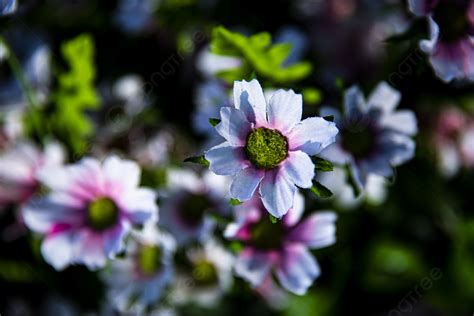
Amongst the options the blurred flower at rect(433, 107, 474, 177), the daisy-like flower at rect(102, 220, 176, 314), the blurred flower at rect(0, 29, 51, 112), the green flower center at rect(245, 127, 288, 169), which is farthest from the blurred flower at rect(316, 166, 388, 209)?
the blurred flower at rect(0, 29, 51, 112)

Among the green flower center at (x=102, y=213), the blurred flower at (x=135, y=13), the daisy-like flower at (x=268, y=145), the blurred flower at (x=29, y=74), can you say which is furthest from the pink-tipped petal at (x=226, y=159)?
the blurred flower at (x=135, y=13)

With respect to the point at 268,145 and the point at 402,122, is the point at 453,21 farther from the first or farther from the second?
the point at 268,145

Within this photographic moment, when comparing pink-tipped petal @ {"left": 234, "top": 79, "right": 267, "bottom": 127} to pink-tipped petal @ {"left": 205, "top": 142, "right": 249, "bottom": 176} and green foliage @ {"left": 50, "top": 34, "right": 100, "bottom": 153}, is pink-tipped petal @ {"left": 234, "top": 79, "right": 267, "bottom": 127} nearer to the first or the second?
pink-tipped petal @ {"left": 205, "top": 142, "right": 249, "bottom": 176}

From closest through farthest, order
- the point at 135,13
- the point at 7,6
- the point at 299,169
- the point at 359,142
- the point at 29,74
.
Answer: the point at 299,169
the point at 7,6
the point at 359,142
the point at 29,74
the point at 135,13

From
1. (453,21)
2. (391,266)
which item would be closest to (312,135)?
(453,21)

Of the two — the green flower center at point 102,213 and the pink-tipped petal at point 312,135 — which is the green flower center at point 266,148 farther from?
the green flower center at point 102,213
